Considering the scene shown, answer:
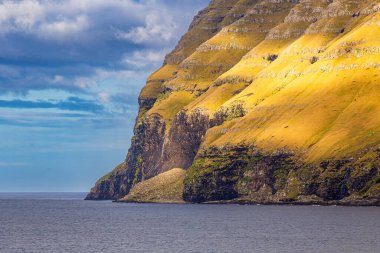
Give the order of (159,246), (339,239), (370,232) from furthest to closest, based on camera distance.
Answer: (370,232) → (339,239) → (159,246)

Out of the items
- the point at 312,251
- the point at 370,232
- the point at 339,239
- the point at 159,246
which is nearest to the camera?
the point at 312,251

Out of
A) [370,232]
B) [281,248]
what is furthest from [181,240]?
[370,232]

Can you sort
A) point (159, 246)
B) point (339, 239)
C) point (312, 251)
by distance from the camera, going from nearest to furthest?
1. point (312, 251)
2. point (159, 246)
3. point (339, 239)

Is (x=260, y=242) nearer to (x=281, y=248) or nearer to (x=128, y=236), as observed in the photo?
(x=281, y=248)

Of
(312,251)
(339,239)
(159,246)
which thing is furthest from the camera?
(339,239)

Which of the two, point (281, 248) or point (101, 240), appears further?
point (101, 240)

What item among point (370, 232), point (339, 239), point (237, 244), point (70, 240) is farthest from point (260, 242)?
point (70, 240)

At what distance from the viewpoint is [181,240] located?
18025 cm

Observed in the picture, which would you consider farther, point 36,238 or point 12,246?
point 36,238

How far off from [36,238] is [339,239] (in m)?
75.8

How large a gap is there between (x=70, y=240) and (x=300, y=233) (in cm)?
5841

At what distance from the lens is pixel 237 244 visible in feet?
551

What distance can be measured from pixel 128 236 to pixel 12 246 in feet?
114

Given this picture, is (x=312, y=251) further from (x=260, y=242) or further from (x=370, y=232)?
(x=370, y=232)
